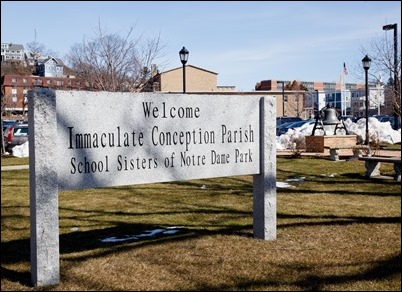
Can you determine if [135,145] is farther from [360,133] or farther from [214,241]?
[360,133]

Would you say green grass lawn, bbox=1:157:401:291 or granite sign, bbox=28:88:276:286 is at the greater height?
granite sign, bbox=28:88:276:286

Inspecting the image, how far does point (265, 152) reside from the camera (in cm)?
579

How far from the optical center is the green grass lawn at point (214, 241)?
169 inches

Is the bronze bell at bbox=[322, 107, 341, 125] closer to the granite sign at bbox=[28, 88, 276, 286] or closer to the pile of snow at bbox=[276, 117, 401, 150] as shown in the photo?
the pile of snow at bbox=[276, 117, 401, 150]

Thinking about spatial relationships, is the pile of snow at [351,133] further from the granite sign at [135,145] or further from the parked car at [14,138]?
the granite sign at [135,145]

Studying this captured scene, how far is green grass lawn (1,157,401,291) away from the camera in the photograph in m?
4.30

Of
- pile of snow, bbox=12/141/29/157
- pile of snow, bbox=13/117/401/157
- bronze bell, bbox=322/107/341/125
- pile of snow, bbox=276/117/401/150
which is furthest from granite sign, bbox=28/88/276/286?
pile of snow, bbox=12/141/29/157

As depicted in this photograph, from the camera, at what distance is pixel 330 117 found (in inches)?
813

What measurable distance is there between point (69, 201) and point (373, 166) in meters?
6.43

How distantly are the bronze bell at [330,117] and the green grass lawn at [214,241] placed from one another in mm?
10479

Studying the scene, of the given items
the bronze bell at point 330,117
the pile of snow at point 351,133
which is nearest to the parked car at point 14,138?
the pile of snow at point 351,133

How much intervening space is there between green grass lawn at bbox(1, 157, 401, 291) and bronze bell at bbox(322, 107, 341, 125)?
34.4 ft

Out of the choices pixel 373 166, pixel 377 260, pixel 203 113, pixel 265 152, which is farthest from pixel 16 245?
pixel 373 166

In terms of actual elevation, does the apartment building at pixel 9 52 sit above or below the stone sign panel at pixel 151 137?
above
